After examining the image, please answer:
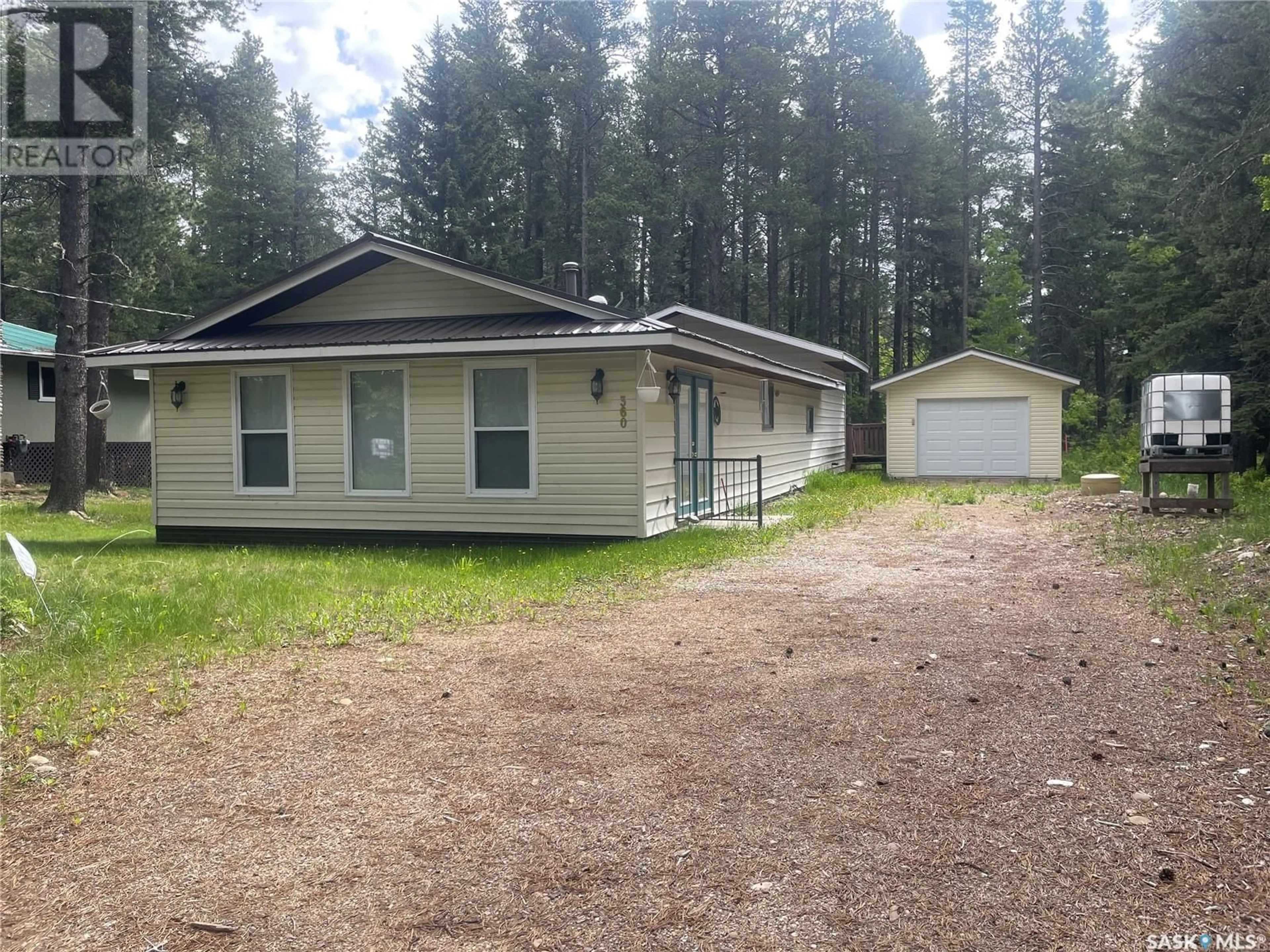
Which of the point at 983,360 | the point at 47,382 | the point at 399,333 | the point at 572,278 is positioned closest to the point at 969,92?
the point at 983,360

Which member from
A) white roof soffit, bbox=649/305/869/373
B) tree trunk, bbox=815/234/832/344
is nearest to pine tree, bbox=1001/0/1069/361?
tree trunk, bbox=815/234/832/344

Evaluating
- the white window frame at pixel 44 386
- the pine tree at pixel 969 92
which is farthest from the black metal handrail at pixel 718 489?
the pine tree at pixel 969 92

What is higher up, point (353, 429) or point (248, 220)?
→ point (248, 220)

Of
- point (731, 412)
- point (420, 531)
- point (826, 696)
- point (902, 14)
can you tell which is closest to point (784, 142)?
point (902, 14)

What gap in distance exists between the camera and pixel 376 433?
1108cm

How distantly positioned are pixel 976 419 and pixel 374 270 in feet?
46.9

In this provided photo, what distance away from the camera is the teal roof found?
20.6 metres

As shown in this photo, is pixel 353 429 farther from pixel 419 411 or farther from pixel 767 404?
pixel 767 404

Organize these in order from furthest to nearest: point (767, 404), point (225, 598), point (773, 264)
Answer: point (773, 264) → point (767, 404) → point (225, 598)

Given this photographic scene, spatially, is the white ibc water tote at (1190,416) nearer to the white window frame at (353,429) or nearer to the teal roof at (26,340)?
the white window frame at (353,429)

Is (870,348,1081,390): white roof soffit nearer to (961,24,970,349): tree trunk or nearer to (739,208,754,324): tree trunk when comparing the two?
(739,208,754,324): tree trunk

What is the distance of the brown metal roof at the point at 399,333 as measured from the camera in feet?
31.8

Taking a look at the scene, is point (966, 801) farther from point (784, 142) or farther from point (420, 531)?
point (784, 142)

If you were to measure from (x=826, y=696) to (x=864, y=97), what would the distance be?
29.9 metres
